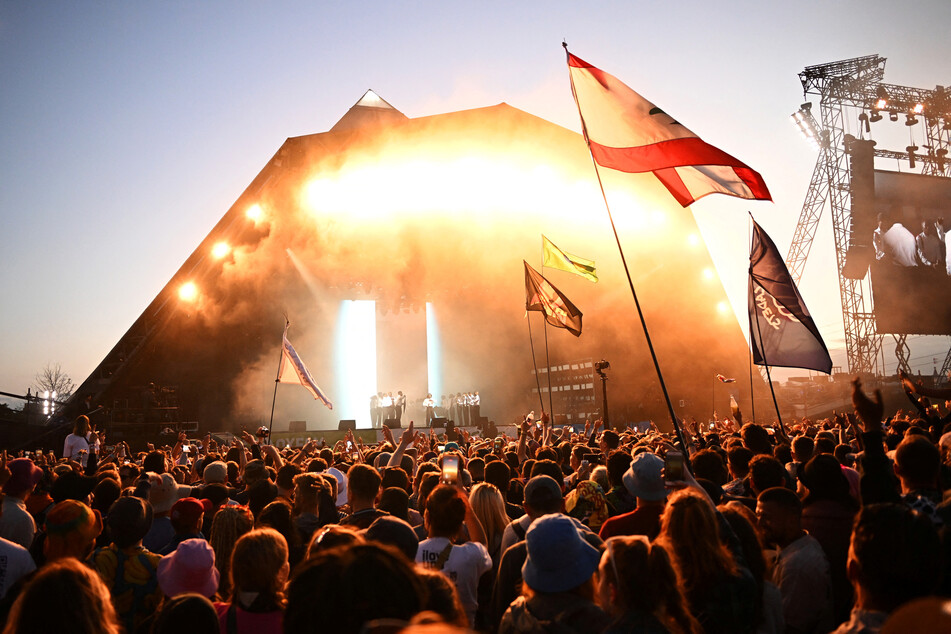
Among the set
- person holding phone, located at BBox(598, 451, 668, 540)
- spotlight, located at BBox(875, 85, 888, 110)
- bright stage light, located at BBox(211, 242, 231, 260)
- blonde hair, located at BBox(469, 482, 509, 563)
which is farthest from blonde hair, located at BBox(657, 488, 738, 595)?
spotlight, located at BBox(875, 85, 888, 110)

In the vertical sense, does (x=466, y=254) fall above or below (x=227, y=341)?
above

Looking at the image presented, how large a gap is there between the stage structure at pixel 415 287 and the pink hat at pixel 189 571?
63.7 feet

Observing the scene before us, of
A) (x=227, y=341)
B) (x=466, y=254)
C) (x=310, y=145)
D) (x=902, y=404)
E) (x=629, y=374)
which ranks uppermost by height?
(x=310, y=145)

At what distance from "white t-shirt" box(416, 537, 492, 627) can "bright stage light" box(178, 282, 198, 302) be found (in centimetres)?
2160

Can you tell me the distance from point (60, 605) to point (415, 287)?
26.3m

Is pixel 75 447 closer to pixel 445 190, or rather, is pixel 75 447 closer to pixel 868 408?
pixel 868 408

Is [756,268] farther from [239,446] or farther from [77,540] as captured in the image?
[77,540]

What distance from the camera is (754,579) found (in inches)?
106

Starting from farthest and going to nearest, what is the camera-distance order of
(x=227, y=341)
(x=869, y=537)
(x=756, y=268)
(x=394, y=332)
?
(x=394, y=332)
(x=227, y=341)
(x=756, y=268)
(x=869, y=537)

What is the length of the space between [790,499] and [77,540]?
3.53 m

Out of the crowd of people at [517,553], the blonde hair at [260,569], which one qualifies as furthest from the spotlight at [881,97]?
the blonde hair at [260,569]

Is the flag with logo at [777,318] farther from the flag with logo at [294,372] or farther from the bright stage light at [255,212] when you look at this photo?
the bright stage light at [255,212]

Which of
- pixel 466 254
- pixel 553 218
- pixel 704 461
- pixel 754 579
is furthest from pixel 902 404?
pixel 754 579

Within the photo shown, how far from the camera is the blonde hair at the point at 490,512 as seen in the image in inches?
164
